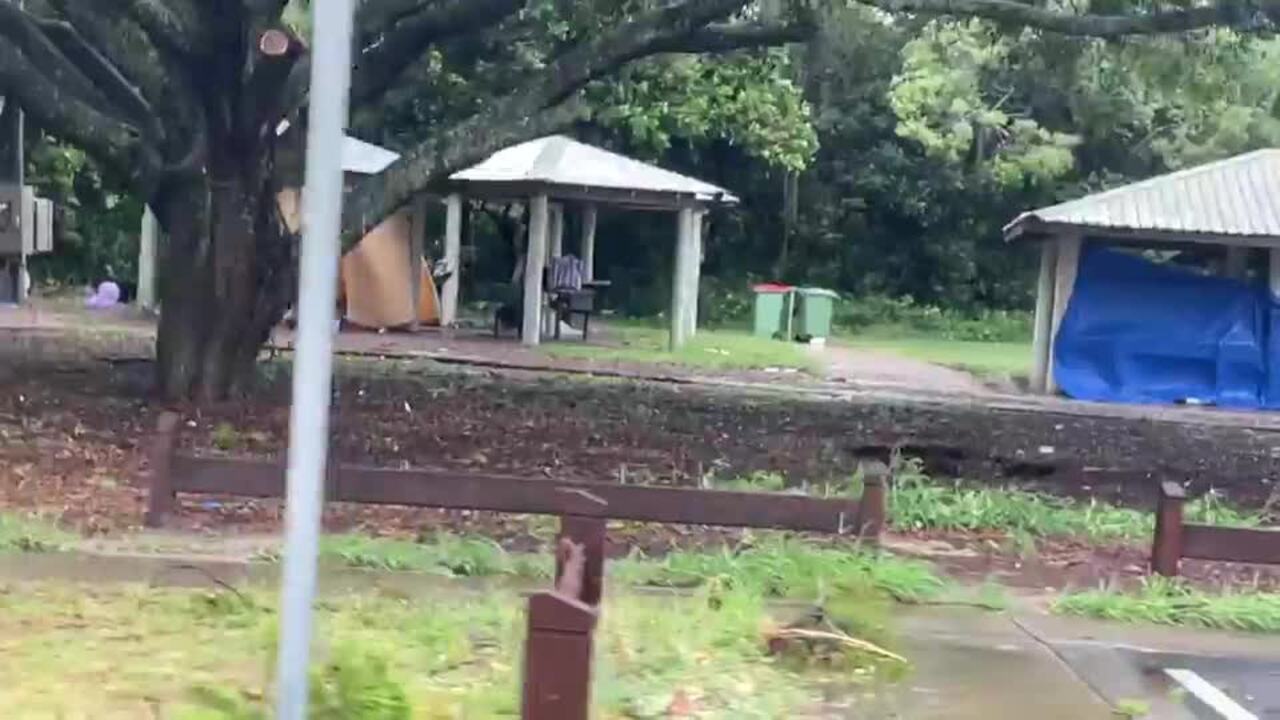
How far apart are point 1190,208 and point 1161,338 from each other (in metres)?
1.71

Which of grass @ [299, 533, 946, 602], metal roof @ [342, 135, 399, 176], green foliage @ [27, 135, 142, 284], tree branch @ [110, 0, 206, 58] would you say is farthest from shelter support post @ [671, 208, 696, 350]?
grass @ [299, 533, 946, 602]

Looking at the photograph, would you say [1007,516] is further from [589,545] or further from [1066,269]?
[1066,269]

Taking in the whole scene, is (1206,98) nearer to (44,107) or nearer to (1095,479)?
(1095,479)

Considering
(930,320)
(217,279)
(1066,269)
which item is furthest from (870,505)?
(930,320)

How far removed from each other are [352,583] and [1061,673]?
333cm

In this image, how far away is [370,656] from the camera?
5812 mm

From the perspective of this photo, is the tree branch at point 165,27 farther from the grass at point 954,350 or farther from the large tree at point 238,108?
the grass at point 954,350

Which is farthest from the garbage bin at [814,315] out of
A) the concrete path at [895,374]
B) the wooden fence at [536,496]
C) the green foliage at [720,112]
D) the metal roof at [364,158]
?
the wooden fence at [536,496]

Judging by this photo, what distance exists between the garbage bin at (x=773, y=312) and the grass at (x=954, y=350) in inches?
54.0

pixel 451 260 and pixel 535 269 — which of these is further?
pixel 451 260

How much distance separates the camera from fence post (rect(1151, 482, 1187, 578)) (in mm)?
9258

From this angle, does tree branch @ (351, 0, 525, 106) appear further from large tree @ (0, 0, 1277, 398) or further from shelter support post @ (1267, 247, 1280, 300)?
shelter support post @ (1267, 247, 1280, 300)

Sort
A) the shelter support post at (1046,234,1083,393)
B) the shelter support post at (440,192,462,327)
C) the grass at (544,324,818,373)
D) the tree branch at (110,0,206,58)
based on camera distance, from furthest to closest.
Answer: the shelter support post at (440,192,462,327) → the grass at (544,324,818,373) → the shelter support post at (1046,234,1083,393) → the tree branch at (110,0,206,58)

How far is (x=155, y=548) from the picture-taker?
9516 millimetres
